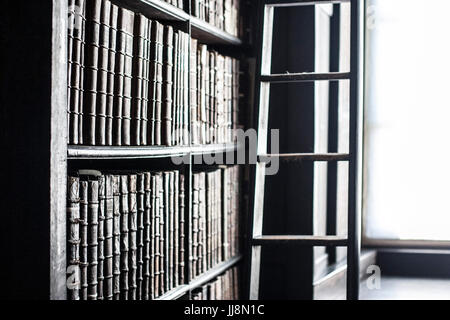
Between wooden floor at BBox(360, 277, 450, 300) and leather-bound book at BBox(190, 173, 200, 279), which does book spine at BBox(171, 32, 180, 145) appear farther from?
wooden floor at BBox(360, 277, 450, 300)

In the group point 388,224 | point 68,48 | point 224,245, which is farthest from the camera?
point 388,224

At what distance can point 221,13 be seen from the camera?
2.88m

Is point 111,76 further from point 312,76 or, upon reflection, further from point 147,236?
point 312,76

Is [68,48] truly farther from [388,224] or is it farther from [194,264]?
[388,224]

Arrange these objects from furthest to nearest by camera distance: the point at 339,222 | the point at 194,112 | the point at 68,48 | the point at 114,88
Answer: the point at 339,222 < the point at 194,112 < the point at 114,88 < the point at 68,48

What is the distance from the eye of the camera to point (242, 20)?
314 centimetres

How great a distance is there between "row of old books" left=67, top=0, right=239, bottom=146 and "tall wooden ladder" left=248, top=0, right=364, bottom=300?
0.74 ft

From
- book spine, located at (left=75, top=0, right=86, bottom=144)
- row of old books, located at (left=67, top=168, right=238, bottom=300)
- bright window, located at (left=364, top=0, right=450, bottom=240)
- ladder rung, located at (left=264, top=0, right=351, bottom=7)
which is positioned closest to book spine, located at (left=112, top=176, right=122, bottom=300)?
row of old books, located at (left=67, top=168, right=238, bottom=300)

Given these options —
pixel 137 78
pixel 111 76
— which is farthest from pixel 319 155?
pixel 111 76

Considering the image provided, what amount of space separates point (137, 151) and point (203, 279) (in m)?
0.75

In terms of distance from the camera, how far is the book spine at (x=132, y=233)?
2145 millimetres

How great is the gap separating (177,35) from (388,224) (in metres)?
2.00
